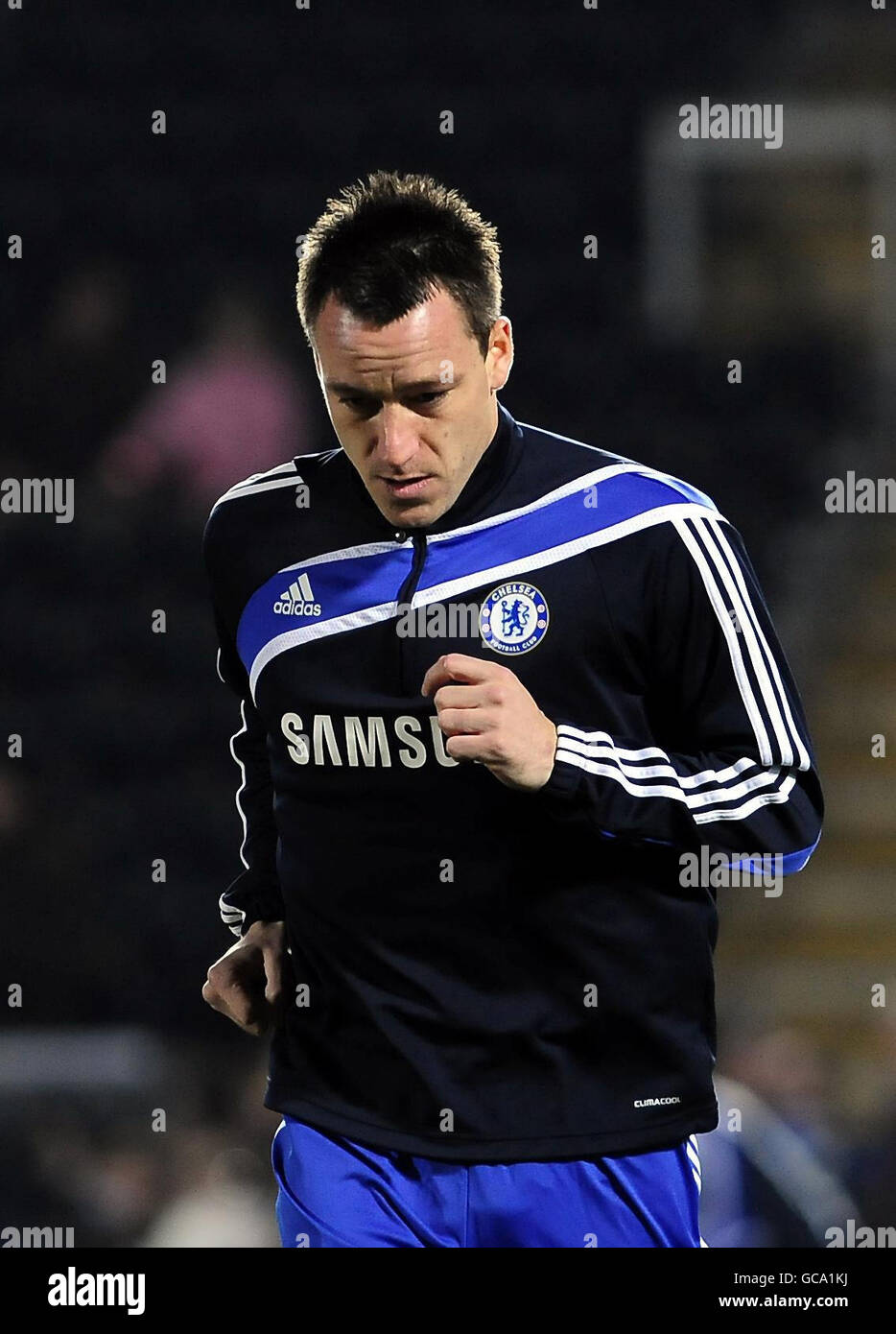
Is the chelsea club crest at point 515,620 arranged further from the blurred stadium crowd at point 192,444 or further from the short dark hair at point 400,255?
the blurred stadium crowd at point 192,444

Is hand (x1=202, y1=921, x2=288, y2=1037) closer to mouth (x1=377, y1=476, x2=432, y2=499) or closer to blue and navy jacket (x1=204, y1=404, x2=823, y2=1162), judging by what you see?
blue and navy jacket (x1=204, y1=404, x2=823, y2=1162)

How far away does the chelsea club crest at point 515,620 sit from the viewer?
203 cm

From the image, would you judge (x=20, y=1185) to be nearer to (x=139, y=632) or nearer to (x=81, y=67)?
(x=139, y=632)

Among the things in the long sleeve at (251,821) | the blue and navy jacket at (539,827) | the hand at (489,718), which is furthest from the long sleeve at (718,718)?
the long sleeve at (251,821)

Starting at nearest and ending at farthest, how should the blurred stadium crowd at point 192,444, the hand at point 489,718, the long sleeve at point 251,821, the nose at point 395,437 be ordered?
the hand at point 489,718
the nose at point 395,437
the long sleeve at point 251,821
the blurred stadium crowd at point 192,444

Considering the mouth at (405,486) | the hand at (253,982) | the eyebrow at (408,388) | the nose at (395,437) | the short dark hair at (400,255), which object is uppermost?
the short dark hair at (400,255)

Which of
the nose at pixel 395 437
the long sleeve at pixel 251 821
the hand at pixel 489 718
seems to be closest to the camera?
the hand at pixel 489 718

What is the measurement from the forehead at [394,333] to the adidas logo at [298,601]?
284mm

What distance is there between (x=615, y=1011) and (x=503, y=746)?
1.28ft

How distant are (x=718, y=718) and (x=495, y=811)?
0.26 m

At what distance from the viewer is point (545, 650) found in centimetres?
203

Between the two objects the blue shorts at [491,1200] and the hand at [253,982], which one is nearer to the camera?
the blue shorts at [491,1200]

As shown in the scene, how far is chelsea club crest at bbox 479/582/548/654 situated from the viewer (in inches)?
A: 79.9

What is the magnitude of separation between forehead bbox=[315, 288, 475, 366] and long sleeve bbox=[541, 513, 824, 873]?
321mm
